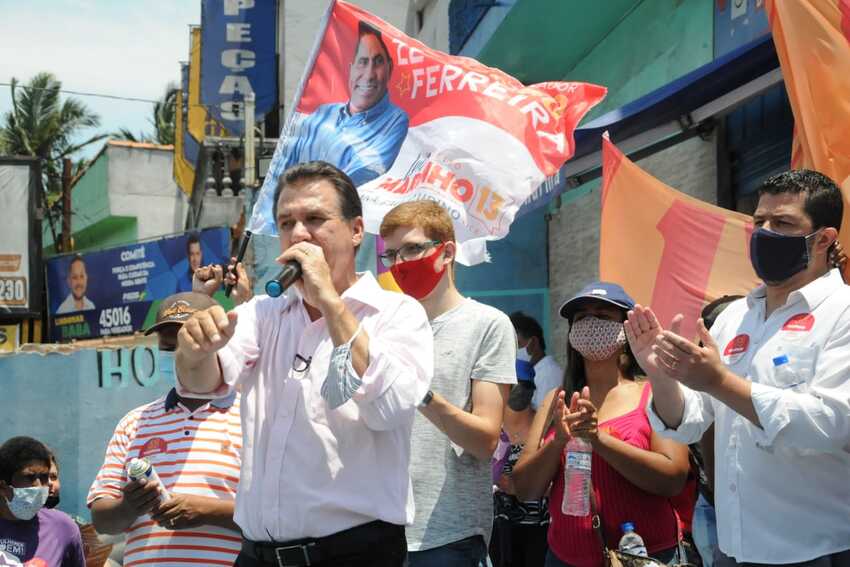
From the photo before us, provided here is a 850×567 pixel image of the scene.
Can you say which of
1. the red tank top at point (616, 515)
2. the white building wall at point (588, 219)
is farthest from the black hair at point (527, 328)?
the red tank top at point (616, 515)

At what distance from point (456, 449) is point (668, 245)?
2.28 meters

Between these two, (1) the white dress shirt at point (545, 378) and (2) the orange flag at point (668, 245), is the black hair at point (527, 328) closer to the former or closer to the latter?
(1) the white dress shirt at point (545, 378)

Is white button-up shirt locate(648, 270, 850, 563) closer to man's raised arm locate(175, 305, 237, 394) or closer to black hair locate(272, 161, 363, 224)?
black hair locate(272, 161, 363, 224)

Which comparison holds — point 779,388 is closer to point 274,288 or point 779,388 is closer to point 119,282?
point 274,288

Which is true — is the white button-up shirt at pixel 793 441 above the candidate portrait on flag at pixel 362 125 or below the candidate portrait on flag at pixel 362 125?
below

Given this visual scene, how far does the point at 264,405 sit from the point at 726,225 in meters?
3.25

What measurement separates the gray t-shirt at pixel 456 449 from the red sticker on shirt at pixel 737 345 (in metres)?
0.79

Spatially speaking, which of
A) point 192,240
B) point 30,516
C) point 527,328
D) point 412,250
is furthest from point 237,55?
point 412,250

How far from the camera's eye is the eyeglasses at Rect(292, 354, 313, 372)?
306 cm

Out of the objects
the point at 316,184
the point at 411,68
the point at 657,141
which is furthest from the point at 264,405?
the point at 657,141

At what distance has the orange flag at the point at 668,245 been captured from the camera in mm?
5570

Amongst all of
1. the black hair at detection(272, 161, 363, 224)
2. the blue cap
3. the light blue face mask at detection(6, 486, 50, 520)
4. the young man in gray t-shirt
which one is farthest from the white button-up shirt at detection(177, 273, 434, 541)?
the light blue face mask at detection(6, 486, 50, 520)

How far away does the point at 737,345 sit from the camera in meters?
3.66

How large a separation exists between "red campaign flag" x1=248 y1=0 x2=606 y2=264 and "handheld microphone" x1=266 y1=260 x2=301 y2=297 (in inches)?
120
